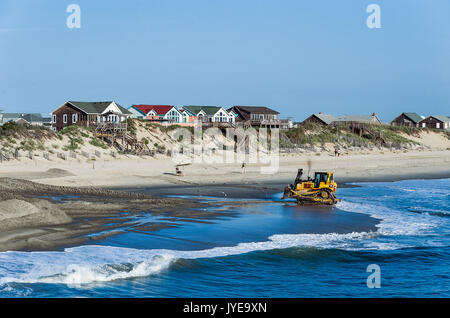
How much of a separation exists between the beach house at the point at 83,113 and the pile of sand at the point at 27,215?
44653 mm

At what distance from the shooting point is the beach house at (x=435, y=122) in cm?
12300

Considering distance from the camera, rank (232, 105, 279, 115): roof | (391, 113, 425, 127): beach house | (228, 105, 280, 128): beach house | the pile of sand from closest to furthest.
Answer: the pile of sand, (228, 105, 280, 128): beach house, (232, 105, 279, 115): roof, (391, 113, 425, 127): beach house

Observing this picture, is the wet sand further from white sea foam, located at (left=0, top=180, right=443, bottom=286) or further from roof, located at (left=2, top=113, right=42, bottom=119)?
roof, located at (left=2, top=113, right=42, bottom=119)

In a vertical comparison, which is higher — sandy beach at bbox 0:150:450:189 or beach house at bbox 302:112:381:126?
beach house at bbox 302:112:381:126

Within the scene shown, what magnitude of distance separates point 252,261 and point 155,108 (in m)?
69.6

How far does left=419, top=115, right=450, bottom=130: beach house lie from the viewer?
404 ft

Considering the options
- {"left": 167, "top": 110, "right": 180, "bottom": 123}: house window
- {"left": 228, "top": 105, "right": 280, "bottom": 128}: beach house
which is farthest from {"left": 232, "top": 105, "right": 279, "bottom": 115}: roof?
{"left": 167, "top": 110, "right": 180, "bottom": 123}: house window

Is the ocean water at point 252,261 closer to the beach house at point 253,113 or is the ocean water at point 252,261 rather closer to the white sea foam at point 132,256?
the white sea foam at point 132,256

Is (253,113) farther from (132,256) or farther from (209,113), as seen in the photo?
(132,256)

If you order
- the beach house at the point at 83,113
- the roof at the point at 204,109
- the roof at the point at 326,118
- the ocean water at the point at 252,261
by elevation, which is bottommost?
the ocean water at the point at 252,261

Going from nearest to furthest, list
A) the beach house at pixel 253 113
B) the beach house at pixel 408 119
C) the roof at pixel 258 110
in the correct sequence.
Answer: the beach house at pixel 253 113 → the roof at pixel 258 110 → the beach house at pixel 408 119

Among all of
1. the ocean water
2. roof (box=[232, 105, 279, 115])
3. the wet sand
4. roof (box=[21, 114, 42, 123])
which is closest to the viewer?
the ocean water

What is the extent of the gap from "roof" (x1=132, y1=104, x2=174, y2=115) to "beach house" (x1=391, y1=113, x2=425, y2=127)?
2207 inches

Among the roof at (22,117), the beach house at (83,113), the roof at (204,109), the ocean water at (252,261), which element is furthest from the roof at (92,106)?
the ocean water at (252,261)
